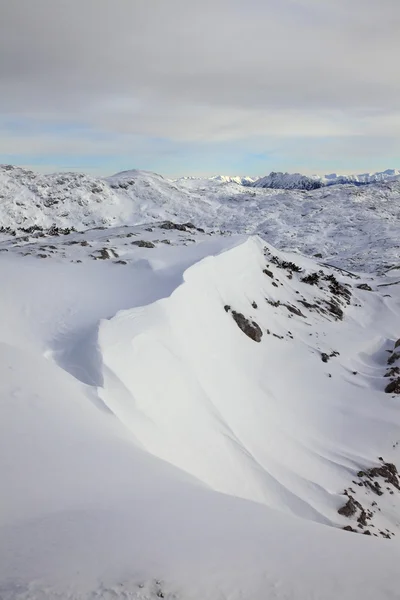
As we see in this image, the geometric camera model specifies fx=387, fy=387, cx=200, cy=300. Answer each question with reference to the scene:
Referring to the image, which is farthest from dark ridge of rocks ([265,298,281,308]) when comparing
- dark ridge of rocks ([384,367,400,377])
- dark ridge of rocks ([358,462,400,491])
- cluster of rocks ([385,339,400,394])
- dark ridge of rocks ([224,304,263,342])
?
dark ridge of rocks ([358,462,400,491])

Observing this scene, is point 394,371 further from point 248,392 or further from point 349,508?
point 349,508

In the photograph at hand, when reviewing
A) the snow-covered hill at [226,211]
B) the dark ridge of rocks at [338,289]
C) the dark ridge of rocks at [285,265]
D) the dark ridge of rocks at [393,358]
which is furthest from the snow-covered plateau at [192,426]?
the snow-covered hill at [226,211]

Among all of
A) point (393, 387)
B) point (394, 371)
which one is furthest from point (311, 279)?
point (393, 387)

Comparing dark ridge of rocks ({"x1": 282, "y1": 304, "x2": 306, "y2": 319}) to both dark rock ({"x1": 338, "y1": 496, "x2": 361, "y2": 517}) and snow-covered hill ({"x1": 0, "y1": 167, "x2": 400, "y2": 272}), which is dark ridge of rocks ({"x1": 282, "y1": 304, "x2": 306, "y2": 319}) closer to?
dark rock ({"x1": 338, "y1": 496, "x2": 361, "y2": 517})

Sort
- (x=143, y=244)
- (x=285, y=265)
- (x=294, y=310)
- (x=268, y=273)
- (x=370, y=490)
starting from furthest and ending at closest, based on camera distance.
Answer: (x=285, y=265), (x=143, y=244), (x=268, y=273), (x=294, y=310), (x=370, y=490)

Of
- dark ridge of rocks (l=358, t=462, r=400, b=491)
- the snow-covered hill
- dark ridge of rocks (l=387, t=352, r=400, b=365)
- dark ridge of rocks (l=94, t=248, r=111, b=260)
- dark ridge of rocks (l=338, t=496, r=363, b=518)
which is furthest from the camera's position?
the snow-covered hill

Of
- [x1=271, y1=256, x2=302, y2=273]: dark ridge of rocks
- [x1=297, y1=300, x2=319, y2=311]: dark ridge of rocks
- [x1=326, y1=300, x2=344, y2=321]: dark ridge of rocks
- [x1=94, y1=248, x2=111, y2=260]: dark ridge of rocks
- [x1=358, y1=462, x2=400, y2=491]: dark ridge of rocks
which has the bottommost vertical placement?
[x1=358, y1=462, x2=400, y2=491]: dark ridge of rocks

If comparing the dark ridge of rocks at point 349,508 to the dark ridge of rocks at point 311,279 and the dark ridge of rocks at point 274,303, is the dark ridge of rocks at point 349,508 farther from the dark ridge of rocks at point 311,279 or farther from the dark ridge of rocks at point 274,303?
the dark ridge of rocks at point 311,279
